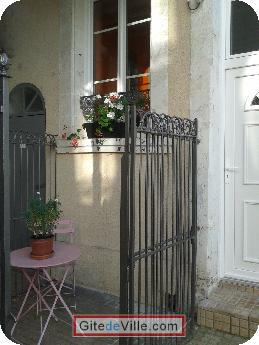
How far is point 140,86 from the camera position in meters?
4.66

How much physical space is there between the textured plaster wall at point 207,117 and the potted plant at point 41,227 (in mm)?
1601

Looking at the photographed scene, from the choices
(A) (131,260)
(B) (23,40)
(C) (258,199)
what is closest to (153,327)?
(A) (131,260)

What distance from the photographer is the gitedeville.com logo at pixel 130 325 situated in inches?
108

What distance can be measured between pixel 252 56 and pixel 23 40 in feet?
11.9

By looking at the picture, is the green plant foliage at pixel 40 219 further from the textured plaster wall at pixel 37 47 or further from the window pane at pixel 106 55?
the window pane at pixel 106 55

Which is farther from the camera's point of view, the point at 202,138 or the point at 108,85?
the point at 108,85

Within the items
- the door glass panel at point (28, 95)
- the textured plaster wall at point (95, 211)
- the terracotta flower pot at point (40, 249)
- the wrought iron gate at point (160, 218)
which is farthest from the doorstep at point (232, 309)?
the door glass panel at point (28, 95)

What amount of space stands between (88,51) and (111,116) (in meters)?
1.34

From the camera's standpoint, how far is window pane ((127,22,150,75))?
467cm

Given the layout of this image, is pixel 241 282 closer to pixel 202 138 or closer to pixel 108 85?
pixel 202 138

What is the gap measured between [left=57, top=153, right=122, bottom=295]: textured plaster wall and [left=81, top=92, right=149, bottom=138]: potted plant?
0.30 meters

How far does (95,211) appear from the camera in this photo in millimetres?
4637

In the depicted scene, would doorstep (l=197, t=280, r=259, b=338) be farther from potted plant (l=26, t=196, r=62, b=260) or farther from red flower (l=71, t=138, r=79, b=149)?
red flower (l=71, t=138, r=79, b=149)

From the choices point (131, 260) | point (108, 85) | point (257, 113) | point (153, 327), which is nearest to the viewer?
point (131, 260)
